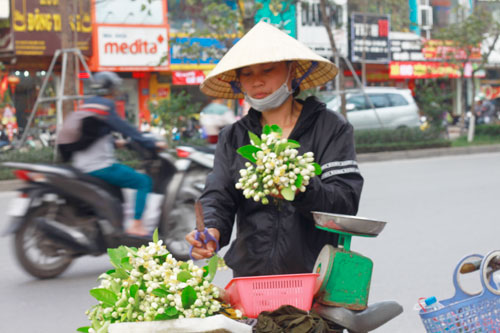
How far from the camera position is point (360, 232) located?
2.13 metres

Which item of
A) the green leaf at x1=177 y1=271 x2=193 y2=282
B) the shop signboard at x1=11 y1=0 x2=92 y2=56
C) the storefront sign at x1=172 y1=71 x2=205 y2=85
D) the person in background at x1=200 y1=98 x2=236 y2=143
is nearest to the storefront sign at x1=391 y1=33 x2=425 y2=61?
the storefront sign at x1=172 y1=71 x2=205 y2=85

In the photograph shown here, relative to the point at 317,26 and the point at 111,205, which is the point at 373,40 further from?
the point at 111,205

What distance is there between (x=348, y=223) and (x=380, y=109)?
17.1 metres

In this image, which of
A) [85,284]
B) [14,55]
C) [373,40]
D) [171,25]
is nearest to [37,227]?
[85,284]

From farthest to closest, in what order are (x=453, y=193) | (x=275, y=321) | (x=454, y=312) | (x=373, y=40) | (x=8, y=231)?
(x=373, y=40)
(x=453, y=193)
(x=8, y=231)
(x=454, y=312)
(x=275, y=321)

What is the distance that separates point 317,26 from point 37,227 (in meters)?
22.8

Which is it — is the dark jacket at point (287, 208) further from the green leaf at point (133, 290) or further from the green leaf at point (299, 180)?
the green leaf at point (133, 290)

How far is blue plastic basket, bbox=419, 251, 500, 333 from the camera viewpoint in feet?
6.84

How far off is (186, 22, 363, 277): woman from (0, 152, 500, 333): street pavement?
2282 millimetres

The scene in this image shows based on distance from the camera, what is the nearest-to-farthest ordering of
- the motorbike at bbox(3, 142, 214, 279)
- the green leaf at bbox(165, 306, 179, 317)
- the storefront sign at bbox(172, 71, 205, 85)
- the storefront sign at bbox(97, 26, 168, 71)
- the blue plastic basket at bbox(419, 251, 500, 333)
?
the green leaf at bbox(165, 306, 179, 317), the blue plastic basket at bbox(419, 251, 500, 333), the motorbike at bbox(3, 142, 214, 279), the storefront sign at bbox(97, 26, 168, 71), the storefront sign at bbox(172, 71, 205, 85)

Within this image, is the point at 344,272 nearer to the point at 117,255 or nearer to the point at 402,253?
the point at 117,255

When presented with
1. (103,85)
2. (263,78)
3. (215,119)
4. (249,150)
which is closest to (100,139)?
(103,85)

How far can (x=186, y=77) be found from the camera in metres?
23.6

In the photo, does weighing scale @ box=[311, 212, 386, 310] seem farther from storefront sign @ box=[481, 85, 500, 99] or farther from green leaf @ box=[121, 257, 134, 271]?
storefront sign @ box=[481, 85, 500, 99]
